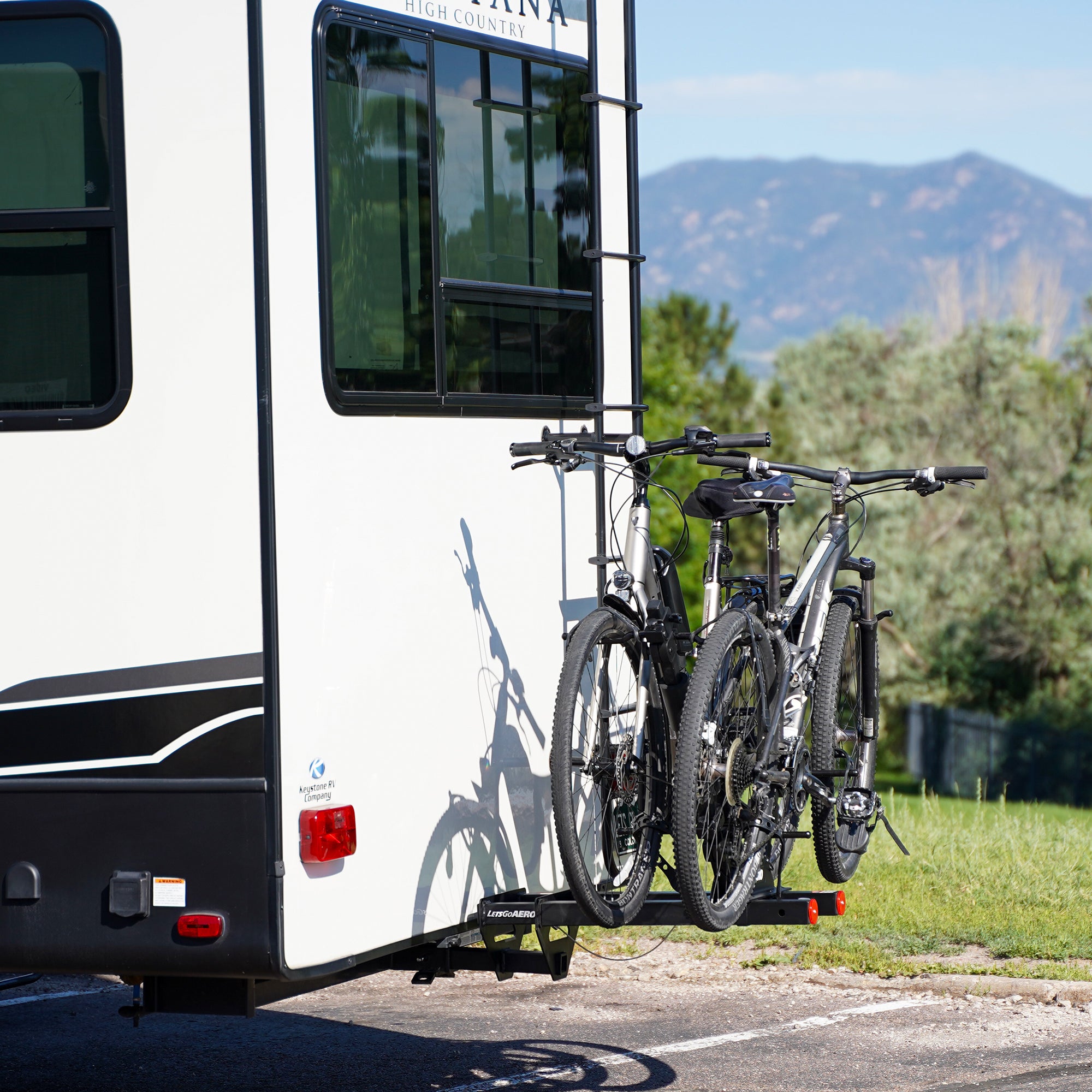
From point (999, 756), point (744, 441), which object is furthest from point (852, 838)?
point (999, 756)

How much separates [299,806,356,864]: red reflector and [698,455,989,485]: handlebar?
1490 millimetres

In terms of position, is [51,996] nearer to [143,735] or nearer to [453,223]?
[143,735]

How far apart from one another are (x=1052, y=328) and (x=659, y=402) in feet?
40.1

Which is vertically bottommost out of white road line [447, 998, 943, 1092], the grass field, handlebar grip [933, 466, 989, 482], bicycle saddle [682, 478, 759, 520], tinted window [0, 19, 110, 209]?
white road line [447, 998, 943, 1092]

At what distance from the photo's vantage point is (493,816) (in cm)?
475

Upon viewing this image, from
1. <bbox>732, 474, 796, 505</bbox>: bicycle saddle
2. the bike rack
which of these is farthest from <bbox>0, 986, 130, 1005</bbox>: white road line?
<bbox>732, 474, 796, 505</bbox>: bicycle saddle

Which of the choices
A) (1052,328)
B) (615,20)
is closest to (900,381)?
(1052,328)

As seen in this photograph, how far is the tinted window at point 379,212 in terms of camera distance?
427 centimetres

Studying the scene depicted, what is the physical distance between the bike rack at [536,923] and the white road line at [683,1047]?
109cm

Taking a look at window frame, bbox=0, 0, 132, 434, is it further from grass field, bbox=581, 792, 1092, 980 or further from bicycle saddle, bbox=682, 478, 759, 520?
grass field, bbox=581, 792, 1092, 980

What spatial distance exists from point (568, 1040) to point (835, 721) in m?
2.01

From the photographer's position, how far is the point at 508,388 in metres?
4.89

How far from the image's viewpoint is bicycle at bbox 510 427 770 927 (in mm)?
4746

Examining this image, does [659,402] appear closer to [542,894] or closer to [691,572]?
[691,572]
